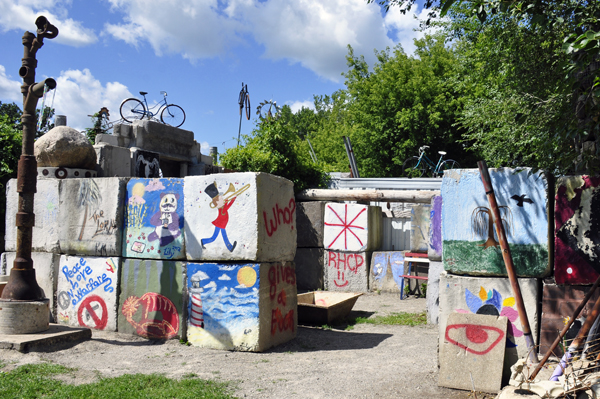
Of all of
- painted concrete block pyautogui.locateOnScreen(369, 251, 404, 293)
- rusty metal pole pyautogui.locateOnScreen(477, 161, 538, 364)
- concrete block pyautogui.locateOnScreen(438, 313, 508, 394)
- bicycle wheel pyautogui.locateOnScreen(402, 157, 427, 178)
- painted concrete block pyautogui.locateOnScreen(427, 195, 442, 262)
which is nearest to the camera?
concrete block pyautogui.locateOnScreen(438, 313, 508, 394)

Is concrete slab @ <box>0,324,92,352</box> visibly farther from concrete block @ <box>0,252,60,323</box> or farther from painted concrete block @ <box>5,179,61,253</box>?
painted concrete block @ <box>5,179,61,253</box>

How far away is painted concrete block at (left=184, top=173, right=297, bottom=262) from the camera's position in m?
5.76

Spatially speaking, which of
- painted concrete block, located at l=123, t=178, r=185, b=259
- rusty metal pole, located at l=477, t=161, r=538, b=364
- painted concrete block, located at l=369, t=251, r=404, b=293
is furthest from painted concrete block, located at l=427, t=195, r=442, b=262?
painted concrete block, located at l=123, t=178, r=185, b=259

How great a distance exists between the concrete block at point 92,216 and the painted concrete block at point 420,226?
5.84 meters

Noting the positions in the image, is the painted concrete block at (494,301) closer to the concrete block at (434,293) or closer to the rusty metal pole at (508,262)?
the rusty metal pole at (508,262)

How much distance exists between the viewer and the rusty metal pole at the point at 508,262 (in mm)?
4422

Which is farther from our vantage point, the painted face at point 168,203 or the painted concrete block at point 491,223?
the painted face at point 168,203

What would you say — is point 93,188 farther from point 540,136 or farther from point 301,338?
point 540,136

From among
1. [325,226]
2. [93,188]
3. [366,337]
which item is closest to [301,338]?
[366,337]

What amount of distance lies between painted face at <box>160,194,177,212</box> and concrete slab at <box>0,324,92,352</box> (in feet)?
5.90

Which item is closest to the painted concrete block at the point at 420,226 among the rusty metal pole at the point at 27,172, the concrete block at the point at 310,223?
the concrete block at the point at 310,223

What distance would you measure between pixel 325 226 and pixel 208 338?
21.3 feet

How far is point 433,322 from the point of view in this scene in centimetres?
787

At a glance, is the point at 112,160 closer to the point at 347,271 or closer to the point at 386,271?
the point at 347,271
